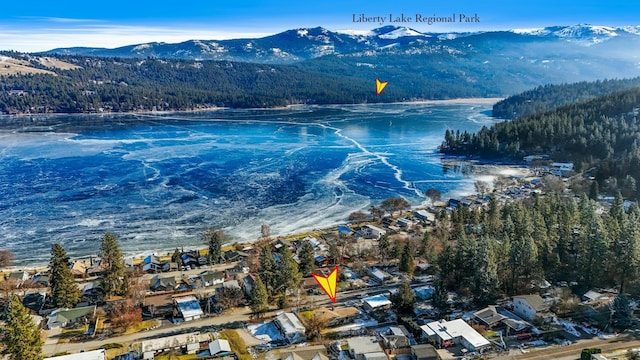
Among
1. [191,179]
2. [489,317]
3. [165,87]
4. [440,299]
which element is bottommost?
[489,317]

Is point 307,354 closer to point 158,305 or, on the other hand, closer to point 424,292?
point 424,292

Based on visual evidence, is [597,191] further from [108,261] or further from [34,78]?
[34,78]

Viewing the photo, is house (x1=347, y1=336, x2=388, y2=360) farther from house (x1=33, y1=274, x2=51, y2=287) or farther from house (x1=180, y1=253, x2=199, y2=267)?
house (x1=33, y1=274, x2=51, y2=287)

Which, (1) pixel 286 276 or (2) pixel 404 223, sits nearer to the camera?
(1) pixel 286 276

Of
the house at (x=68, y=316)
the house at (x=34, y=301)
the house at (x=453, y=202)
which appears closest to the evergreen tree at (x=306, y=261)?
the house at (x=68, y=316)

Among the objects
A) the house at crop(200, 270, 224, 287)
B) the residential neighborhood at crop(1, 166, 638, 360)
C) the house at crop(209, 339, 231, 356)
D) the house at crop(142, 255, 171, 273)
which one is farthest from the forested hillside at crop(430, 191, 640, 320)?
the house at crop(142, 255, 171, 273)

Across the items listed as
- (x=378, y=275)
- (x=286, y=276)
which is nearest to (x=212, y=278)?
(x=286, y=276)

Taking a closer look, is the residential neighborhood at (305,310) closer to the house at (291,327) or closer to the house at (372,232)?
the house at (291,327)
